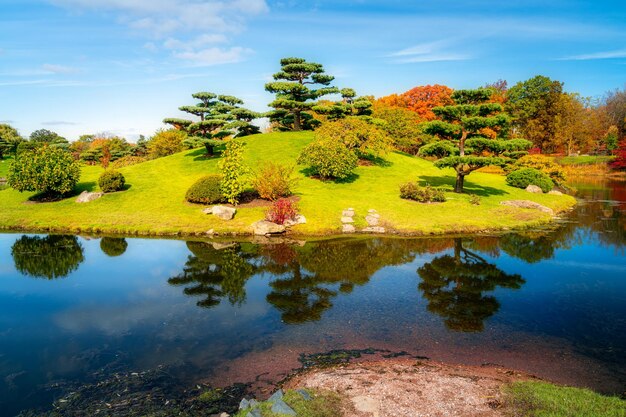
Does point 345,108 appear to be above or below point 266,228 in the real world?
above

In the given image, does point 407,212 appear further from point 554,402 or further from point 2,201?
point 2,201

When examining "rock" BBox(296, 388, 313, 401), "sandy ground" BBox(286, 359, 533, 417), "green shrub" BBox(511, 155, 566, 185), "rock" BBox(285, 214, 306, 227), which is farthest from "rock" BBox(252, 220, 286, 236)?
"green shrub" BBox(511, 155, 566, 185)

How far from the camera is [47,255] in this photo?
24906mm

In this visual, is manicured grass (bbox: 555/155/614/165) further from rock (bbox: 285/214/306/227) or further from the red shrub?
the red shrub

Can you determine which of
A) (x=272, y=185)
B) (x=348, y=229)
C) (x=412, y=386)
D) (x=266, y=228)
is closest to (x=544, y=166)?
(x=348, y=229)

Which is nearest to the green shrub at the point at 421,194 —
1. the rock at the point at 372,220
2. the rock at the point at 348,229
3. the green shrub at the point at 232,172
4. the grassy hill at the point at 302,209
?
the grassy hill at the point at 302,209

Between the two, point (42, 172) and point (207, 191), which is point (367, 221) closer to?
point (207, 191)

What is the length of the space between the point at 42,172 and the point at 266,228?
21.5 metres

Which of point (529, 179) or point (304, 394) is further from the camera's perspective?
point (529, 179)

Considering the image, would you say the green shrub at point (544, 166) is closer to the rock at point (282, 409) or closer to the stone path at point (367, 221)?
the stone path at point (367, 221)

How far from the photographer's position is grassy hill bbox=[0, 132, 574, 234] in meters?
30.8

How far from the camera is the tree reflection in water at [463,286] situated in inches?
614

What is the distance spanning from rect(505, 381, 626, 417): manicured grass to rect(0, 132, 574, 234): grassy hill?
65.7 ft

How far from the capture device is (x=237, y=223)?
101ft
